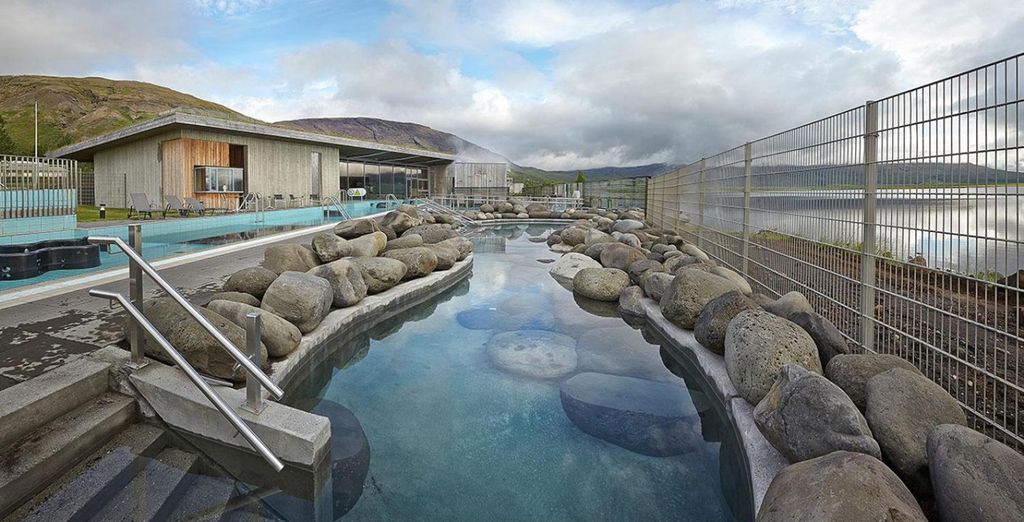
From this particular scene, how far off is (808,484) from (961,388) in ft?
5.57

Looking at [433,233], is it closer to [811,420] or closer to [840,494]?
[811,420]

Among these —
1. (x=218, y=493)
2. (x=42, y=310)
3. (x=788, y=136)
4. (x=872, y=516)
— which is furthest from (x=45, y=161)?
(x=872, y=516)

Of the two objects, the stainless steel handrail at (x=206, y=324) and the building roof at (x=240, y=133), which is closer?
the stainless steel handrail at (x=206, y=324)

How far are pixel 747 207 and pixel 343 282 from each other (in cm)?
454

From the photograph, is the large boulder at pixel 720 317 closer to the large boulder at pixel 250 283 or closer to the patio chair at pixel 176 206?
the large boulder at pixel 250 283

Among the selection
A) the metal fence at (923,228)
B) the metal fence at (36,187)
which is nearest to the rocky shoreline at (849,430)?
the metal fence at (923,228)

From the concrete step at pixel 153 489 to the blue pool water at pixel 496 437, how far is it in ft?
2.48

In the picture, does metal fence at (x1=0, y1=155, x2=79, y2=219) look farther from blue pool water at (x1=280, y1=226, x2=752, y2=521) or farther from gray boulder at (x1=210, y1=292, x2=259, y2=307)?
blue pool water at (x1=280, y1=226, x2=752, y2=521)

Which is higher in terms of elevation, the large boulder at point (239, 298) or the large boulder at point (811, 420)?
the large boulder at point (239, 298)

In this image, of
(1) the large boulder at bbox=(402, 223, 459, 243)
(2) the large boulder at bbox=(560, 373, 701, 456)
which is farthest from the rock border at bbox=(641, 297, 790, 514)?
(1) the large boulder at bbox=(402, 223, 459, 243)

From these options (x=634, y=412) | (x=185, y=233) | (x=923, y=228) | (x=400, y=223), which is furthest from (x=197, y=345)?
(x=185, y=233)

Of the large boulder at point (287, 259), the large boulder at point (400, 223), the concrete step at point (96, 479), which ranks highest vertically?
the large boulder at point (400, 223)

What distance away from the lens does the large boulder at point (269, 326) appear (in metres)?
3.88

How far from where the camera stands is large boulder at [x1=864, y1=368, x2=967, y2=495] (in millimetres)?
2168
